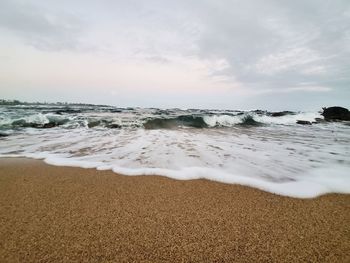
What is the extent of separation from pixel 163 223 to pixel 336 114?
81.1 ft

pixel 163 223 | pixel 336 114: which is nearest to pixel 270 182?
pixel 163 223

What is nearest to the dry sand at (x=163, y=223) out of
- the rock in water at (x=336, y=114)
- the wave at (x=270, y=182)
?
the wave at (x=270, y=182)

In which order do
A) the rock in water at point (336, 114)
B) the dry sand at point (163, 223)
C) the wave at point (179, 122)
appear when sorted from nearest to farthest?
1. the dry sand at point (163, 223)
2. the wave at point (179, 122)
3. the rock in water at point (336, 114)

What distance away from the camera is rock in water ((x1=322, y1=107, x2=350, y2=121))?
2105 centimetres

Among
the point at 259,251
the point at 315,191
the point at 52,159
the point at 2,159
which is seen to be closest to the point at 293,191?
the point at 315,191

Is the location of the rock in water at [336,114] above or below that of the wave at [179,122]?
above

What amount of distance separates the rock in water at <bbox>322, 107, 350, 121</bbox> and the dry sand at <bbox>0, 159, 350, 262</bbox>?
22402 millimetres

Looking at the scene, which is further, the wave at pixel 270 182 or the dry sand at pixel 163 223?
the wave at pixel 270 182

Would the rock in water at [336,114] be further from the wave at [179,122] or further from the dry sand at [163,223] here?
the dry sand at [163,223]

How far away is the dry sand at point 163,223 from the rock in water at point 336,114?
22402 mm

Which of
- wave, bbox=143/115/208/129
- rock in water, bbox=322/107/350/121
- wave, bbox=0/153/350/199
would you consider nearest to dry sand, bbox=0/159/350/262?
wave, bbox=0/153/350/199

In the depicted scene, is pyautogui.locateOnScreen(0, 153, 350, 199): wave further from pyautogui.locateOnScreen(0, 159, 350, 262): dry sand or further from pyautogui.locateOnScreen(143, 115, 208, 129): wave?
pyautogui.locateOnScreen(143, 115, 208, 129): wave

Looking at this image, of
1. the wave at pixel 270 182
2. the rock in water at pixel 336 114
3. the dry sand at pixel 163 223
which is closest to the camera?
the dry sand at pixel 163 223

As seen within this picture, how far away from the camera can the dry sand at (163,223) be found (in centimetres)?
Result: 134
